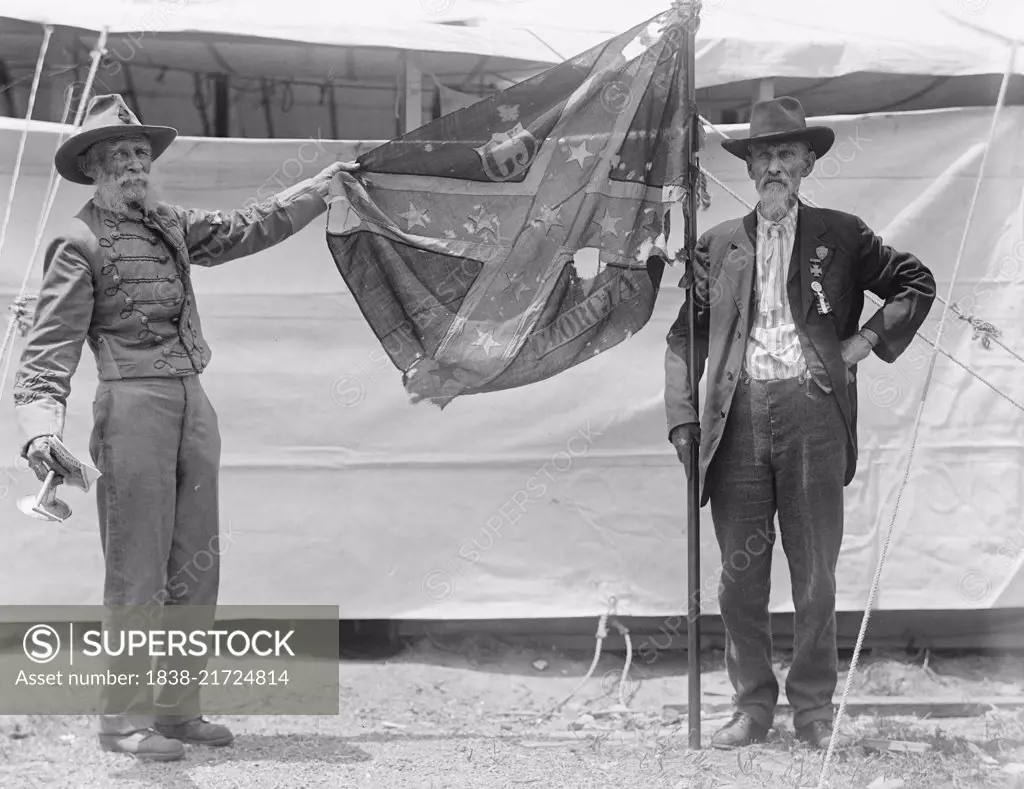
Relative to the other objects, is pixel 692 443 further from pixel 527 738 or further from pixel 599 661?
pixel 599 661

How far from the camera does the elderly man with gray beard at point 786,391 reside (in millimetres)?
3832

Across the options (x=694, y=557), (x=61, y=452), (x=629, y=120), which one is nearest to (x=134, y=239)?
(x=61, y=452)

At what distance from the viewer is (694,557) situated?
3.95 m

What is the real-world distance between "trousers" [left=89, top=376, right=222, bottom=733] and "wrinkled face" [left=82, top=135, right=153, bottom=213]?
575 mm

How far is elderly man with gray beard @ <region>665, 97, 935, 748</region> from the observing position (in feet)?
12.6

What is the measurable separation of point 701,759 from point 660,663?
5.03 feet

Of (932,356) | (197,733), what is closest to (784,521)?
(932,356)

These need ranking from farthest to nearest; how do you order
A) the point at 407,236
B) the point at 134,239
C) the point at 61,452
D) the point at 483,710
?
the point at 483,710 → the point at 407,236 → the point at 134,239 → the point at 61,452

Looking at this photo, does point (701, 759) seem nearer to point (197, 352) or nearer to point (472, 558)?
point (472, 558)

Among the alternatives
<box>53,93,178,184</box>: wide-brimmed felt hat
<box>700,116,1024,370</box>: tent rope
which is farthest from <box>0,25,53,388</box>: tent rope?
<box>700,116,1024,370</box>: tent rope

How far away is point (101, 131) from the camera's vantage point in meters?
3.67

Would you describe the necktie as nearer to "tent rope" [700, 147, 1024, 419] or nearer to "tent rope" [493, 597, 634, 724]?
"tent rope" [700, 147, 1024, 419]

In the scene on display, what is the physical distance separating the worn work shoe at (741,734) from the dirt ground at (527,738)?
0.14 ft

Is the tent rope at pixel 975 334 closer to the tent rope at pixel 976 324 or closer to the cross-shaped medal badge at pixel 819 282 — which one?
the tent rope at pixel 976 324
